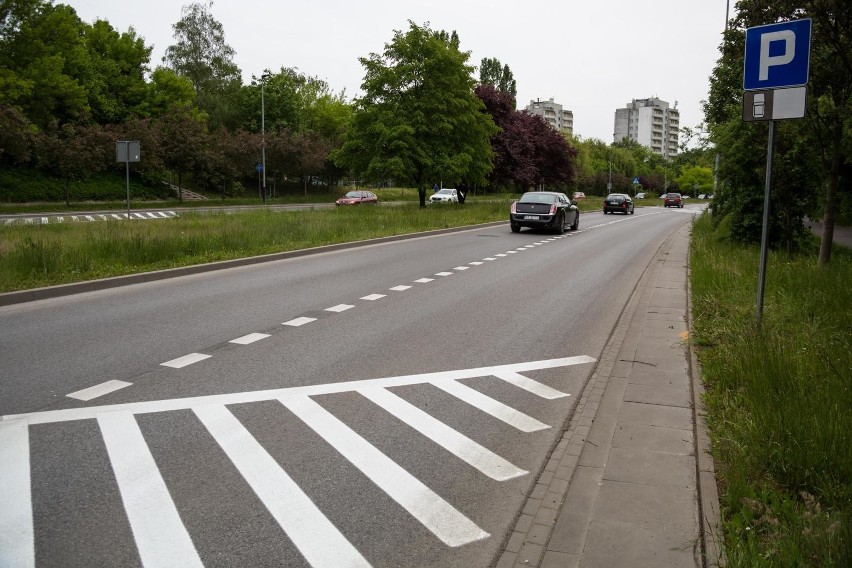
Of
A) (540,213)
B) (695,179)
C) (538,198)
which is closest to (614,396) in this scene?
(540,213)

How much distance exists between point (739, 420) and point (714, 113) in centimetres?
2567

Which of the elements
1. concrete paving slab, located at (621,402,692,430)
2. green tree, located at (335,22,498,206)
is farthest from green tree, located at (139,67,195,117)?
concrete paving slab, located at (621,402,692,430)

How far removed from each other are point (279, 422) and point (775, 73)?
564 centimetres

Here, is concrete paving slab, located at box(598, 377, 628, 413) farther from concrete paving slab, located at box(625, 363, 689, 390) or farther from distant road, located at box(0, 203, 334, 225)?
distant road, located at box(0, 203, 334, 225)

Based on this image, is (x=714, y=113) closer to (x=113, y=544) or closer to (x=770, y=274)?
(x=770, y=274)

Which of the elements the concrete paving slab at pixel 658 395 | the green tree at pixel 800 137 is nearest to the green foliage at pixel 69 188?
the green tree at pixel 800 137

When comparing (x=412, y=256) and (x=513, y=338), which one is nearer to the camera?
(x=513, y=338)

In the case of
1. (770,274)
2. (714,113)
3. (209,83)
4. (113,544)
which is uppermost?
(209,83)

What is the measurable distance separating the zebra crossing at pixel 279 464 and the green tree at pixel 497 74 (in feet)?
284

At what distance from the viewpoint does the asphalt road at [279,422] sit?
3555 millimetres

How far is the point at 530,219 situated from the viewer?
1057 inches

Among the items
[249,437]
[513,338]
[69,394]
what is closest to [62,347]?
[69,394]

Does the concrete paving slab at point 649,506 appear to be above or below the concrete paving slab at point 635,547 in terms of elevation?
above

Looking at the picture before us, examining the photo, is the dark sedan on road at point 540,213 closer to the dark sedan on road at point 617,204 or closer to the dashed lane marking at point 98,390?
the dashed lane marking at point 98,390
